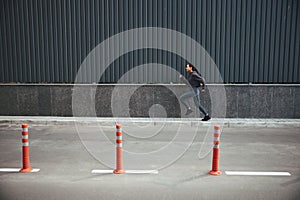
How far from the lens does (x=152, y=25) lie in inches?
431

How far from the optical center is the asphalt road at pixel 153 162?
4.76 meters

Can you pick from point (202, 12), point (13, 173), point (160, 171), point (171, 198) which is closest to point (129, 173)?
point (160, 171)

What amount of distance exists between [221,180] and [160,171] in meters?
1.22

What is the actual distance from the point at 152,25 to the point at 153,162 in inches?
250

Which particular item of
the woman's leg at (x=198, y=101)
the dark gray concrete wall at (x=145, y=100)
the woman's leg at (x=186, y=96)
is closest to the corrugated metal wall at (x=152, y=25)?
the dark gray concrete wall at (x=145, y=100)

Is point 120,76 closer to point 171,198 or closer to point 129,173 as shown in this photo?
point 129,173

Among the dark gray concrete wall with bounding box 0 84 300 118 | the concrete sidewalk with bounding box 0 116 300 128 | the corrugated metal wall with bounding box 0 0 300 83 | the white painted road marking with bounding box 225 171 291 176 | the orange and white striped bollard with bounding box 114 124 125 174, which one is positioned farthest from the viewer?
the corrugated metal wall with bounding box 0 0 300 83

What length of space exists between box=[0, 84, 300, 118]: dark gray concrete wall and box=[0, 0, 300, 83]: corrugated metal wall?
508 mm

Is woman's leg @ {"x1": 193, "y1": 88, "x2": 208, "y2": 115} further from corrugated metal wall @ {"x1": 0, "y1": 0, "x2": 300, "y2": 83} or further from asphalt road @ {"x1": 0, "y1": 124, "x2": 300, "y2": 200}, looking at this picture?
corrugated metal wall @ {"x1": 0, "y1": 0, "x2": 300, "y2": 83}

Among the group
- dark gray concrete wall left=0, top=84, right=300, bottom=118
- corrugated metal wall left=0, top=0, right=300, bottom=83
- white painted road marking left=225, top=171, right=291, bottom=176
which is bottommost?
white painted road marking left=225, top=171, right=291, bottom=176

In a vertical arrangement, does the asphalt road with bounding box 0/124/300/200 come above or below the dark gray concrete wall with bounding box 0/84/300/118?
below

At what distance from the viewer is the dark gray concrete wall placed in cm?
1057

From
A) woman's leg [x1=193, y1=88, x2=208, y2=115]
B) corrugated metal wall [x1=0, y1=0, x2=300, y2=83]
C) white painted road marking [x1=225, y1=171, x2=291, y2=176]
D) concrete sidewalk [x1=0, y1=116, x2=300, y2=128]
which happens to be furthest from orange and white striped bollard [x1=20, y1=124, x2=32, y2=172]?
woman's leg [x1=193, y1=88, x2=208, y2=115]

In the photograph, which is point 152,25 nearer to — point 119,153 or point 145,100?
point 145,100
